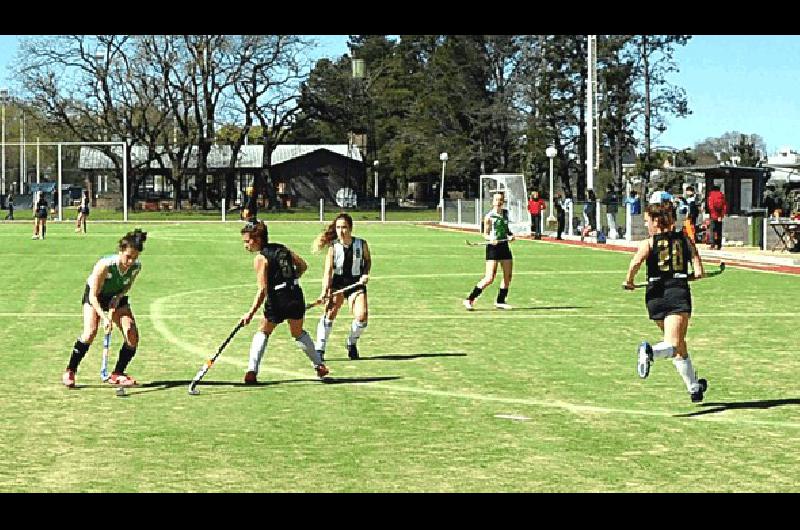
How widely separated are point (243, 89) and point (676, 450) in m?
89.1

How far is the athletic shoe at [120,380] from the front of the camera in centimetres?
1355

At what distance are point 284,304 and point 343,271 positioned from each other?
2054mm

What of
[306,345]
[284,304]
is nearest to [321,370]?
[306,345]

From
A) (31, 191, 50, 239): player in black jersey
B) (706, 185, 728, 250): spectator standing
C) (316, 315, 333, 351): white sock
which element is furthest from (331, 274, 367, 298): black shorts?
(31, 191, 50, 239): player in black jersey

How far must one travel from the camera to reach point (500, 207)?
22.9 meters

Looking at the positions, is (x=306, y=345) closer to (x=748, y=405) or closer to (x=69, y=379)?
(x=69, y=379)

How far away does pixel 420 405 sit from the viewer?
41.0ft

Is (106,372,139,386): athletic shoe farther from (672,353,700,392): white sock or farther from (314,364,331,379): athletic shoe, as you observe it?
(672,353,700,392): white sock

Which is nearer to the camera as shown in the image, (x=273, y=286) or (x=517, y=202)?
(x=273, y=286)

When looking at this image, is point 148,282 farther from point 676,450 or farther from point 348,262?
point 676,450

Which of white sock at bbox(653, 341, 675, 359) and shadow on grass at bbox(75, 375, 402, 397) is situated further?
shadow on grass at bbox(75, 375, 402, 397)

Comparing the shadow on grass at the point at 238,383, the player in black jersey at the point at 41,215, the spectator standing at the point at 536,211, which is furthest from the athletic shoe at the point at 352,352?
the spectator standing at the point at 536,211

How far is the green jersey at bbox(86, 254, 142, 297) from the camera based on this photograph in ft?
42.7

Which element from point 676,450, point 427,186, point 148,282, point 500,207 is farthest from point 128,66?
point 676,450
